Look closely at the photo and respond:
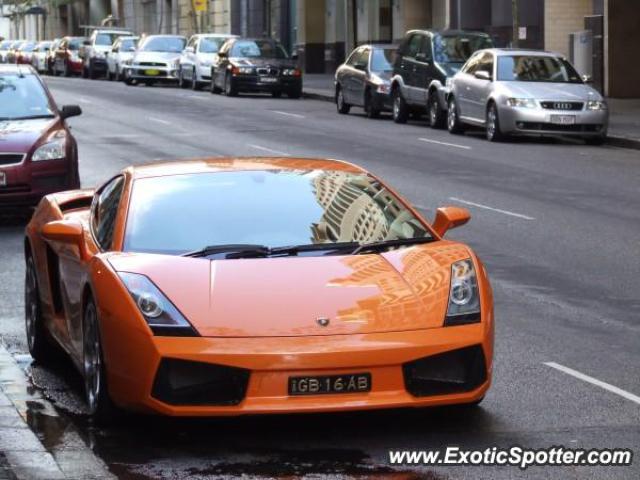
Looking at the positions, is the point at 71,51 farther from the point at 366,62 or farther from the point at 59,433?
the point at 59,433

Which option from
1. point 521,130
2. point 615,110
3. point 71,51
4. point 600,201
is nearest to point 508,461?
point 600,201

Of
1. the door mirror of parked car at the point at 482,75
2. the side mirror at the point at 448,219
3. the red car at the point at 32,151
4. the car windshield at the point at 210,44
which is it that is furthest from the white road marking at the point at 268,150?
the car windshield at the point at 210,44

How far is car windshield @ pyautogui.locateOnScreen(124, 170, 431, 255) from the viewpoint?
322 inches

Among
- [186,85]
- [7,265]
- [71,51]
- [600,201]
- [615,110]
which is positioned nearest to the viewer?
[7,265]

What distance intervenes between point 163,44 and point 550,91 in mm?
29828

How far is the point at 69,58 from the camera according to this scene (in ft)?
231

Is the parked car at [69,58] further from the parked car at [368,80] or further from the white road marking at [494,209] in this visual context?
the white road marking at [494,209]

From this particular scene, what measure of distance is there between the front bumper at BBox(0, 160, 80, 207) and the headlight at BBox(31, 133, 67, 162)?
0.17ft

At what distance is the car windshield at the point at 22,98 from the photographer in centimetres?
1827

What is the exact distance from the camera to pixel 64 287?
8867 millimetres

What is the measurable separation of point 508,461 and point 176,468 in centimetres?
137

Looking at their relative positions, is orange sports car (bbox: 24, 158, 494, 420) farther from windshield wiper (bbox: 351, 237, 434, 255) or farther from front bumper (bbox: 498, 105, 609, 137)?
front bumper (bbox: 498, 105, 609, 137)

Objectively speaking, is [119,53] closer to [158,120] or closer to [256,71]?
[256,71]

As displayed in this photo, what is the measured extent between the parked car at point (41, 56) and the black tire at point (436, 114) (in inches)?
1843
